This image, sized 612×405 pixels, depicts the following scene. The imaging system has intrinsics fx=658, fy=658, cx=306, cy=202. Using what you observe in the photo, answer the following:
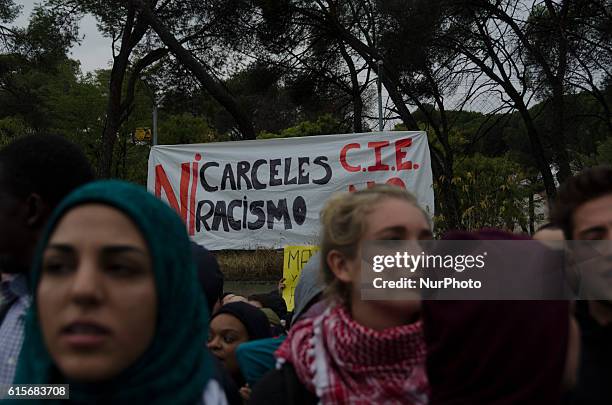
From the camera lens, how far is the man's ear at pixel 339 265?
156cm

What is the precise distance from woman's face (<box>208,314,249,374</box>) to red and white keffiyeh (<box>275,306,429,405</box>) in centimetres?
118

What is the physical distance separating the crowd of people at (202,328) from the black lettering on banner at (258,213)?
378 centimetres

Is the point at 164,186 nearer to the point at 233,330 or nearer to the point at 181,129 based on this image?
the point at 233,330

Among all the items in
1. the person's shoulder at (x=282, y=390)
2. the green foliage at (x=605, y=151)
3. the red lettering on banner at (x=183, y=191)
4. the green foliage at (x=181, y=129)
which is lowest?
the person's shoulder at (x=282, y=390)

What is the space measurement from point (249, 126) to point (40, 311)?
5363 mm

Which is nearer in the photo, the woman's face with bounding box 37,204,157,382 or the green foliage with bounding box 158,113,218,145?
the woman's face with bounding box 37,204,157,382

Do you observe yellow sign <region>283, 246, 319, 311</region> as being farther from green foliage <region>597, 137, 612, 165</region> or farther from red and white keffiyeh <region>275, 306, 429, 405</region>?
green foliage <region>597, 137, 612, 165</region>

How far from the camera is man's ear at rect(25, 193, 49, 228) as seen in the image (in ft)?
5.09

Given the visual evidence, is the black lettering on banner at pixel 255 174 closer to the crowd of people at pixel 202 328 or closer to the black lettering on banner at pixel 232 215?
the black lettering on banner at pixel 232 215

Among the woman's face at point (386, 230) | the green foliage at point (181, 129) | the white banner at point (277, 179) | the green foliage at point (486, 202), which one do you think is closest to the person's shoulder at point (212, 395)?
the woman's face at point (386, 230)

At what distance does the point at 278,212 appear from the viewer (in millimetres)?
5281

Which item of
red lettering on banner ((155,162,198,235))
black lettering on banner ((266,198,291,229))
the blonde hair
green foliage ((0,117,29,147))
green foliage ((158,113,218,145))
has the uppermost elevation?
green foliage ((158,113,218,145))

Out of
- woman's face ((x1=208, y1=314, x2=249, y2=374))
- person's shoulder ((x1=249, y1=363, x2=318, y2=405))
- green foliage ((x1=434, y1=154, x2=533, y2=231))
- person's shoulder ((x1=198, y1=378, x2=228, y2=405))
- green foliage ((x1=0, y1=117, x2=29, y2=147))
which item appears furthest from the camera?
green foliage ((x1=0, y1=117, x2=29, y2=147))

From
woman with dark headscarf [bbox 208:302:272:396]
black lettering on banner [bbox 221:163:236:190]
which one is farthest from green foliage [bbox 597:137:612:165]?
woman with dark headscarf [bbox 208:302:272:396]
